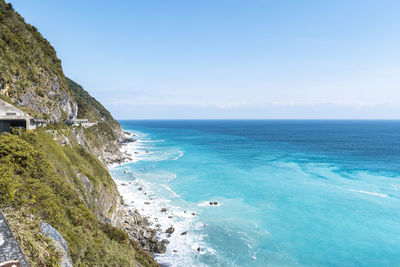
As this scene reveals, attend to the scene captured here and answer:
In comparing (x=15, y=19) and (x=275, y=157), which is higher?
(x=15, y=19)

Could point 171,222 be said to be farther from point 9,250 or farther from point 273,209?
point 9,250

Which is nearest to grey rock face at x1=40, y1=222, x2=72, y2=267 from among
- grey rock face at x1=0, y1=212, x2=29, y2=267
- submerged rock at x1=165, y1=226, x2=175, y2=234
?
grey rock face at x1=0, y1=212, x2=29, y2=267

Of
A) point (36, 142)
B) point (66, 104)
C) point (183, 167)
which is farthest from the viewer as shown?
point (183, 167)

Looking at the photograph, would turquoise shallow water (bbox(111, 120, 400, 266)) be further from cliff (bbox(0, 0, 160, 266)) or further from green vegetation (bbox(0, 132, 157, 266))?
green vegetation (bbox(0, 132, 157, 266))

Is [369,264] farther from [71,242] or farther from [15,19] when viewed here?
[15,19]

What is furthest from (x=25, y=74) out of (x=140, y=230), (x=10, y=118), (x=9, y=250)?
(x=9, y=250)

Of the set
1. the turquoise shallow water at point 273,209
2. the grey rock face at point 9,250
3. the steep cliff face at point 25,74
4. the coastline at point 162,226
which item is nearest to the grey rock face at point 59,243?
the grey rock face at point 9,250

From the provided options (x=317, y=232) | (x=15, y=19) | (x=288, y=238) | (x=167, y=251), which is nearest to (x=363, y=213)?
(x=317, y=232)

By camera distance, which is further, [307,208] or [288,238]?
[307,208]
